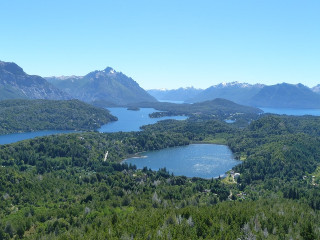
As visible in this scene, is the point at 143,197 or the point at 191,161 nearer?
the point at 143,197

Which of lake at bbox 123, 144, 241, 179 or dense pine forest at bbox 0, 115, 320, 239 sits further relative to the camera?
lake at bbox 123, 144, 241, 179

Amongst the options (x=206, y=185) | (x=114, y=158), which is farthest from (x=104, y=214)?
(x=114, y=158)

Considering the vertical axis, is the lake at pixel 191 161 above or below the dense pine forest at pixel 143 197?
below

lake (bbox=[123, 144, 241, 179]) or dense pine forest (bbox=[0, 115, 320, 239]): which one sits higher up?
dense pine forest (bbox=[0, 115, 320, 239])

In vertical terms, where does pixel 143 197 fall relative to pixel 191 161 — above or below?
above

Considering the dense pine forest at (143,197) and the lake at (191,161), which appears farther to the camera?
the lake at (191,161)
